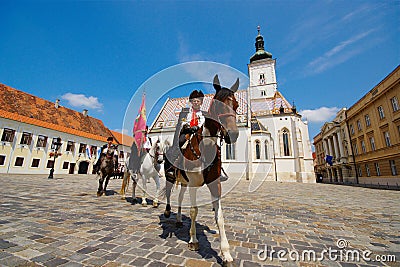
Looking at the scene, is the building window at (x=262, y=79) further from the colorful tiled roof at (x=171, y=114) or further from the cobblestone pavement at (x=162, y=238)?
the cobblestone pavement at (x=162, y=238)

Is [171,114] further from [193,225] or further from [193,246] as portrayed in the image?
[193,246]

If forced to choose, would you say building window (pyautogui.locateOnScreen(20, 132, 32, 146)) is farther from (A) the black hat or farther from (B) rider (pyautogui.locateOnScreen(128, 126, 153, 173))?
(A) the black hat

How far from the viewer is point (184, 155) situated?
304cm

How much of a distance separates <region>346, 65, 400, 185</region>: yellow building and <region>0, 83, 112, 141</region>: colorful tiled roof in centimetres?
4461

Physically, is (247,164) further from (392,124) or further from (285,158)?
(392,124)

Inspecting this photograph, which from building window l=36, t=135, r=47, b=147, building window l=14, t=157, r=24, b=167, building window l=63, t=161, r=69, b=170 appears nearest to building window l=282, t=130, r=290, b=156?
building window l=63, t=161, r=69, b=170

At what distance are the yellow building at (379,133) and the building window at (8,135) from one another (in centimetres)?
4711

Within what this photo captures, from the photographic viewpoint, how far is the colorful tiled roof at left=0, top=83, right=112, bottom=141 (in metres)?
24.4

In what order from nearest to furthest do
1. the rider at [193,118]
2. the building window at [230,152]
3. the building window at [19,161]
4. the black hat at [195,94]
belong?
the rider at [193,118]
the black hat at [195,94]
the building window at [19,161]
the building window at [230,152]

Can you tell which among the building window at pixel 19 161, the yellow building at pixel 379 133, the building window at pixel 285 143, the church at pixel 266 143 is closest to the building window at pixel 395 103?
the yellow building at pixel 379 133

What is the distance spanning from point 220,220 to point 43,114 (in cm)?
3645

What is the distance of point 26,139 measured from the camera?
967 inches

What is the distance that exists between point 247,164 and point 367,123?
18.4m

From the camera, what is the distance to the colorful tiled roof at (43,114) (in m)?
24.4
